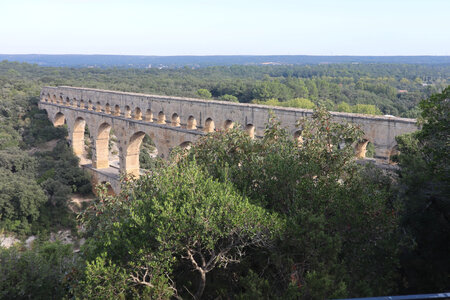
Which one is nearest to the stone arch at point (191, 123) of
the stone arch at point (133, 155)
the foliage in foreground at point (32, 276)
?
the stone arch at point (133, 155)

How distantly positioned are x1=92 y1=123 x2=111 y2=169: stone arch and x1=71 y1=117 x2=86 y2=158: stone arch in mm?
3540

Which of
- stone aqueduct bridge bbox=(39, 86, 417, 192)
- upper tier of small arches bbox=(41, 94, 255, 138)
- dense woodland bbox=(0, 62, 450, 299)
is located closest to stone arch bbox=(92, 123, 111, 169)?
stone aqueduct bridge bbox=(39, 86, 417, 192)

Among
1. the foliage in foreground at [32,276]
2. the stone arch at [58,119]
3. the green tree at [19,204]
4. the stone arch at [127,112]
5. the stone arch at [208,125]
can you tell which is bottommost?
the green tree at [19,204]

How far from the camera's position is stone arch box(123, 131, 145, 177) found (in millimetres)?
23206

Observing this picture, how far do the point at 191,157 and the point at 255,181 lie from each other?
188 centimetres

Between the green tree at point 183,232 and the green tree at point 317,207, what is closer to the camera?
the green tree at point 317,207

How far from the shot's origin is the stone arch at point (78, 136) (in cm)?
2934

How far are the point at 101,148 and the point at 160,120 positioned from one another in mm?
7148

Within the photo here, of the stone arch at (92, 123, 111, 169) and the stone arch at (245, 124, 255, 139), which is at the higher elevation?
the stone arch at (245, 124, 255, 139)

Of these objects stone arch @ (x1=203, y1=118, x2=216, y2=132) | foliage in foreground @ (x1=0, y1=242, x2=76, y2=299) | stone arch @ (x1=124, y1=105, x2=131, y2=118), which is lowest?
foliage in foreground @ (x1=0, y1=242, x2=76, y2=299)

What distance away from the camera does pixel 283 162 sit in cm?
836

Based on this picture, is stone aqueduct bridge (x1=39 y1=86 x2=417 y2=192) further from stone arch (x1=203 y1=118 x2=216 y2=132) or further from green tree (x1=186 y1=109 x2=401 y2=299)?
green tree (x1=186 y1=109 x2=401 y2=299)

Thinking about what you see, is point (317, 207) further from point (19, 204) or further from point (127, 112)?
point (127, 112)

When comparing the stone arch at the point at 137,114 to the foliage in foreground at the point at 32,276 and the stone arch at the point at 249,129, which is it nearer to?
the stone arch at the point at 249,129
